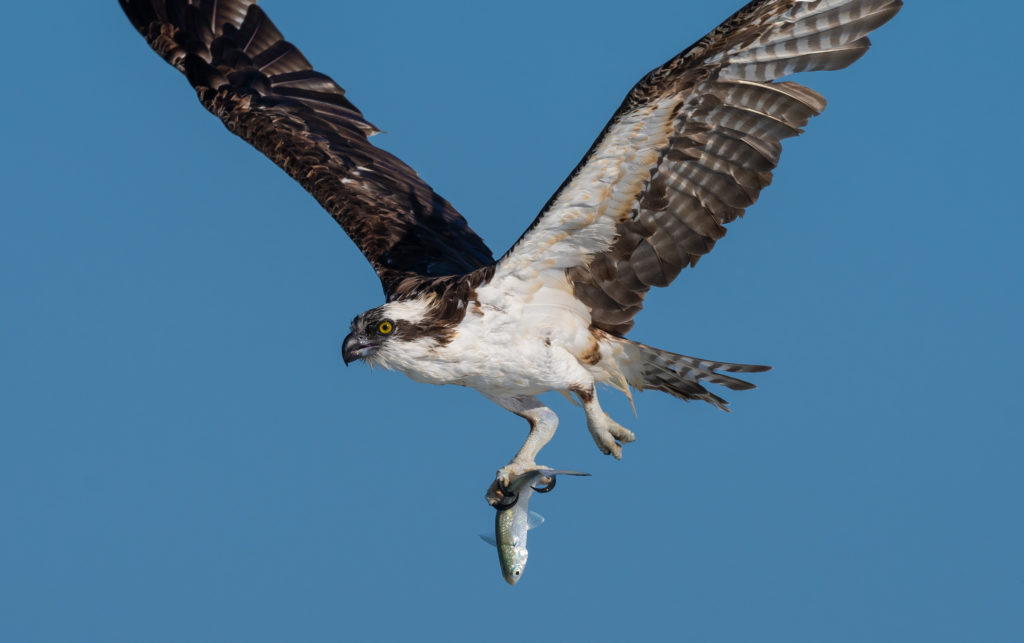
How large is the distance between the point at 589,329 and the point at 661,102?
2139 mm

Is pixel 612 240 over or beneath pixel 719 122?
beneath

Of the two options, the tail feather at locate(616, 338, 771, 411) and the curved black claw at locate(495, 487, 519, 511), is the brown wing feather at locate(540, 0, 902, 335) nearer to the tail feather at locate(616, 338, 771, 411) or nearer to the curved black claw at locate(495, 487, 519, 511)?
the tail feather at locate(616, 338, 771, 411)

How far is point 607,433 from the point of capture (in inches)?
366

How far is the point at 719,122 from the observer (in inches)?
317

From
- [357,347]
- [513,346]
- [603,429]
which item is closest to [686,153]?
[513,346]

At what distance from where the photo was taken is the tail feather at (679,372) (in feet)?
30.7

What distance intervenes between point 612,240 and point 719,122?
1.16m

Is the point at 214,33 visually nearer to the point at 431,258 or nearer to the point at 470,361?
the point at 431,258

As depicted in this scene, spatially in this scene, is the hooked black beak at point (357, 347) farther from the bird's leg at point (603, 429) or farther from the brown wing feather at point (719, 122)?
the bird's leg at point (603, 429)

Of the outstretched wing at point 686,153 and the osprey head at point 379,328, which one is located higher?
the outstretched wing at point 686,153

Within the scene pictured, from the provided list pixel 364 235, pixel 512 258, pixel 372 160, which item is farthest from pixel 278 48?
pixel 512 258

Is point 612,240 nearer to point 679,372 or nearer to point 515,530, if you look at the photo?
point 679,372

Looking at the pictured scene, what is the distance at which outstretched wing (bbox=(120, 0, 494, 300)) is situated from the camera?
428 inches

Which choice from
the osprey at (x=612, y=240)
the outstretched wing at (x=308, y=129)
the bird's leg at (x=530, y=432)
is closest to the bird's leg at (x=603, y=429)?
the osprey at (x=612, y=240)
